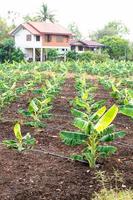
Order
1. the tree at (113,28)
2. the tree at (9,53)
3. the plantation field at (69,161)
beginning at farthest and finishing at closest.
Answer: the tree at (113,28) → the tree at (9,53) → the plantation field at (69,161)

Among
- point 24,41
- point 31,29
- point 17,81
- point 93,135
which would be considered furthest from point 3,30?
point 93,135

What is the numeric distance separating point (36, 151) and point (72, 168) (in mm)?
863

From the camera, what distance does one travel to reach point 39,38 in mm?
47406

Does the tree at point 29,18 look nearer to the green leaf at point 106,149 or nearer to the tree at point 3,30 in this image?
the tree at point 3,30

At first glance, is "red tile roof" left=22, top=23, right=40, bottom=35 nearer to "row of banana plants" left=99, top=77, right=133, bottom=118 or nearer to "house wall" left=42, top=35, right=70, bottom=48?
"house wall" left=42, top=35, right=70, bottom=48

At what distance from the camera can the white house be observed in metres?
46.8

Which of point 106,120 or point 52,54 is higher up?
point 52,54

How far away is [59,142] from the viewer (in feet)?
21.4

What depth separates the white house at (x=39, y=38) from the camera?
46.8m

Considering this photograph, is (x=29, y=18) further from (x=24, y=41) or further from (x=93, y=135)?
(x=93, y=135)

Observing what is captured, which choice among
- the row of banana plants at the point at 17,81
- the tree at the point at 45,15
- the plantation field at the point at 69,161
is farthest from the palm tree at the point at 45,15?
the plantation field at the point at 69,161

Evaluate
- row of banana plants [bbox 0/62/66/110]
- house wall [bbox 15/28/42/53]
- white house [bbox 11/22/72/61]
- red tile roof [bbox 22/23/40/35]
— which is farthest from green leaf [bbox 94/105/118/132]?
house wall [bbox 15/28/42/53]

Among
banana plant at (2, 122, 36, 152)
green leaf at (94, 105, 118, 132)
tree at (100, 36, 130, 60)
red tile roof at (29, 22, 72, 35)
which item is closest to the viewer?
green leaf at (94, 105, 118, 132)

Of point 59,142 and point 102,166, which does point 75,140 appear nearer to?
point 102,166
